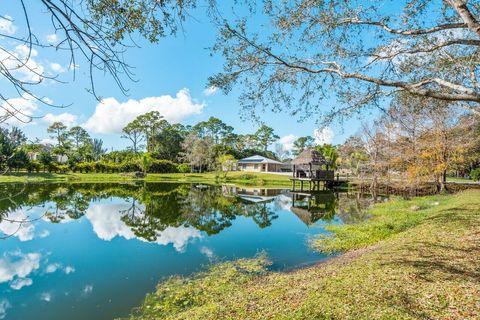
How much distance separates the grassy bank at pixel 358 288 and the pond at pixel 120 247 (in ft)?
2.92

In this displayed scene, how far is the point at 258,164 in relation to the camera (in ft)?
180

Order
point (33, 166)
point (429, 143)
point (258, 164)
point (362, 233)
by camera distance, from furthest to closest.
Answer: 1. point (258, 164)
2. point (33, 166)
3. point (429, 143)
4. point (362, 233)

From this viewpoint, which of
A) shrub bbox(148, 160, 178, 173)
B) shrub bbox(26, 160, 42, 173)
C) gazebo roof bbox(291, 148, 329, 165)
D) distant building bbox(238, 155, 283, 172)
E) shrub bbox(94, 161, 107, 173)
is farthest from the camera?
distant building bbox(238, 155, 283, 172)

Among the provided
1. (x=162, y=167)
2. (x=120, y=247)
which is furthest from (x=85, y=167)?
(x=120, y=247)

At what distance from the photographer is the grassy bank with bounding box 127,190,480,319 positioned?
12.4 ft

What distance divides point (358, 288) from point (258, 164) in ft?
165

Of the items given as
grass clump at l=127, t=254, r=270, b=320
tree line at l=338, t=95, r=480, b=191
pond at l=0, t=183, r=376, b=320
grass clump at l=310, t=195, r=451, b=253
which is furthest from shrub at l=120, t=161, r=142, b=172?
grass clump at l=127, t=254, r=270, b=320

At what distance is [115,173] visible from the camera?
4522cm

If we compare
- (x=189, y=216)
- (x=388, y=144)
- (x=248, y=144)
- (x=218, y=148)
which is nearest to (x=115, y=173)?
(x=218, y=148)

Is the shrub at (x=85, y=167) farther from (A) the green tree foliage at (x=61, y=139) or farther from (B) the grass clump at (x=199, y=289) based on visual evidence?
(B) the grass clump at (x=199, y=289)

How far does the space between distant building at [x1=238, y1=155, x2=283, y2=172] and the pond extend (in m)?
35.9

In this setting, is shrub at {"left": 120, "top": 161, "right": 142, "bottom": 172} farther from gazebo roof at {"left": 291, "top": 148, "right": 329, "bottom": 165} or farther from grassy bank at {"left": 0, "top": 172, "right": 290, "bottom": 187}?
gazebo roof at {"left": 291, "top": 148, "right": 329, "bottom": 165}

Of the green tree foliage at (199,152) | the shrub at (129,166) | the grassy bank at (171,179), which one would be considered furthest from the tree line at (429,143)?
the shrub at (129,166)

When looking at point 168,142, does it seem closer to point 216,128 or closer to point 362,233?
point 216,128
